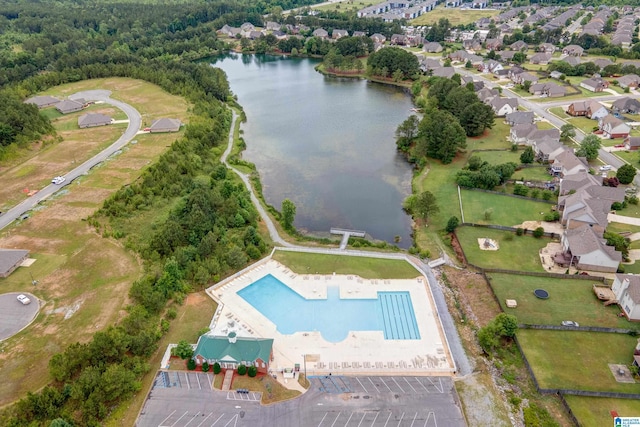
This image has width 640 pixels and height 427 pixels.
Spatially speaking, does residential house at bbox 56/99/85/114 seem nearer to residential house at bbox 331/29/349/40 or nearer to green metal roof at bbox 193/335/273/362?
green metal roof at bbox 193/335/273/362

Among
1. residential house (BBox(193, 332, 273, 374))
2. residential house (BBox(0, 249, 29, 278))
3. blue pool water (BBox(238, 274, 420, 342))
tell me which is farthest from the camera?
residential house (BBox(0, 249, 29, 278))

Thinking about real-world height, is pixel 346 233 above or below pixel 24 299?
below

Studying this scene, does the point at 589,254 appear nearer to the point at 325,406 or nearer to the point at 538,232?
the point at 538,232

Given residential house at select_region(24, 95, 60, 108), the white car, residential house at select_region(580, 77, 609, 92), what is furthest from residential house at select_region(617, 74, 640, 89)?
residential house at select_region(24, 95, 60, 108)

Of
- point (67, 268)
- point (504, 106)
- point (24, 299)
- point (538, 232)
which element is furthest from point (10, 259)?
point (504, 106)

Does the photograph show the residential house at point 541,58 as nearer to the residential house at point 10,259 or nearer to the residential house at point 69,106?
the residential house at point 69,106

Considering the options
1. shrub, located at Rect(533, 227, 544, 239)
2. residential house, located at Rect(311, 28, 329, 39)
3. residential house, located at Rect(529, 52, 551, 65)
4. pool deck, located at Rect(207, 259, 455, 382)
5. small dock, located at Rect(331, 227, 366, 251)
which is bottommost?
pool deck, located at Rect(207, 259, 455, 382)
